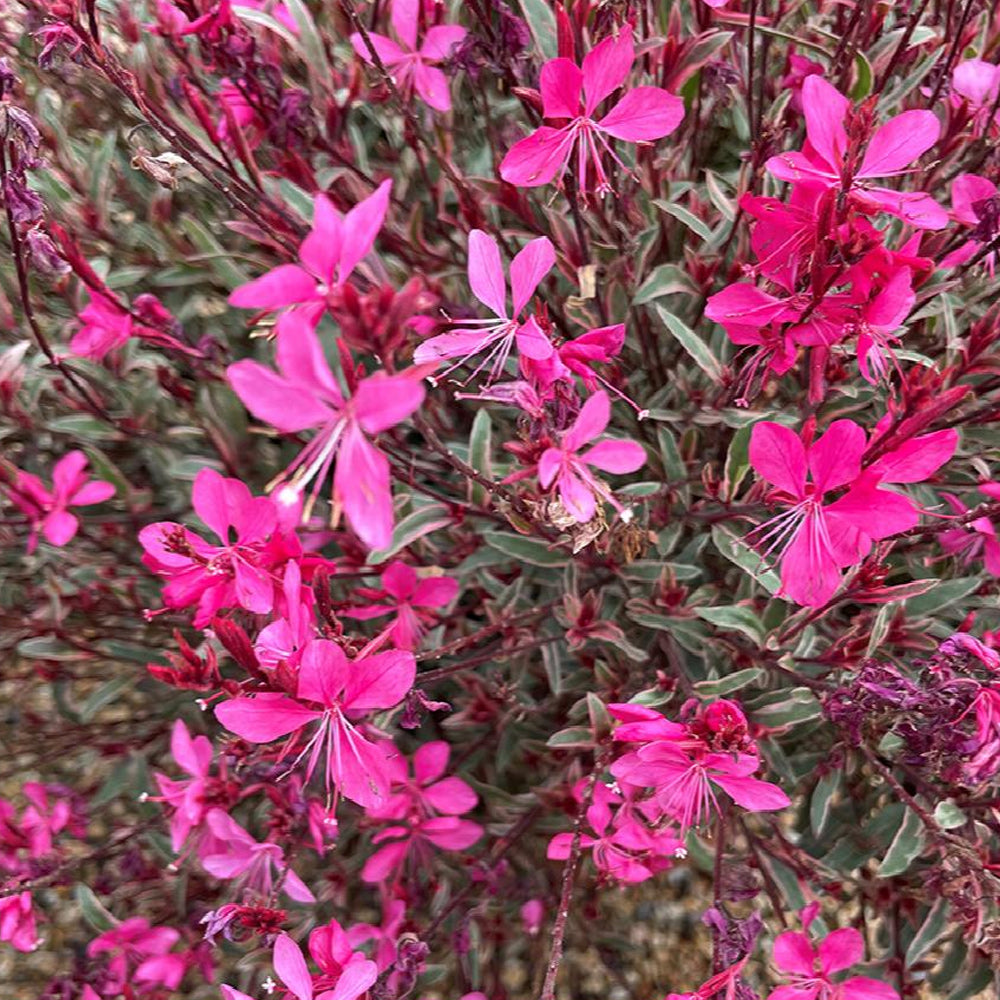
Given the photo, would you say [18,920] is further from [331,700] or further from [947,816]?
[947,816]

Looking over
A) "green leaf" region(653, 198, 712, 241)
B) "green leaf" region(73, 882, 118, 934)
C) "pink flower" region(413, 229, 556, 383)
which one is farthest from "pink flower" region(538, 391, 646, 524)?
"green leaf" region(73, 882, 118, 934)

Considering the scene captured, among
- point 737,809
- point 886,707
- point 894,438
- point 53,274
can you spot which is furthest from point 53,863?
point 894,438

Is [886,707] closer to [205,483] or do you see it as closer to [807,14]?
[205,483]

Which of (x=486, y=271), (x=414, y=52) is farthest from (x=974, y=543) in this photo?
(x=414, y=52)

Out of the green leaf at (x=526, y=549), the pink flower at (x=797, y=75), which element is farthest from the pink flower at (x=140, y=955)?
the pink flower at (x=797, y=75)

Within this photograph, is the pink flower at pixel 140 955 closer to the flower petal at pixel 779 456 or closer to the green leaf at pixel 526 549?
the green leaf at pixel 526 549
